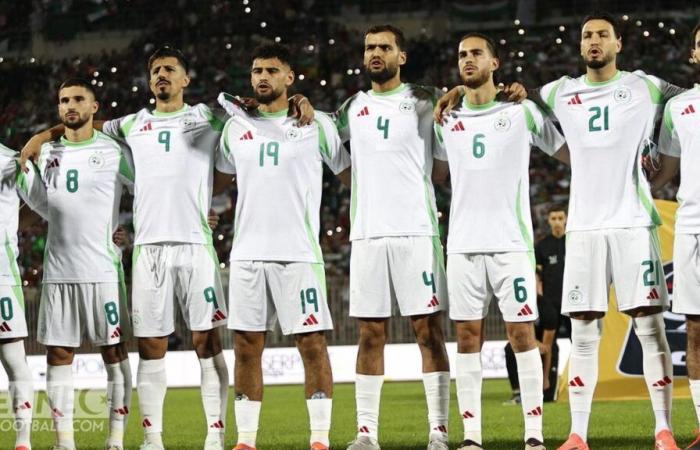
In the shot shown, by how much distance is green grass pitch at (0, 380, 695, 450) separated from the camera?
27.5 ft

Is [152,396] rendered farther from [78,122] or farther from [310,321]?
[78,122]

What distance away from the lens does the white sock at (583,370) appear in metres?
7.01

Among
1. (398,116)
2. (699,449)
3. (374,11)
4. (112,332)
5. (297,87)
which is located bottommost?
(699,449)

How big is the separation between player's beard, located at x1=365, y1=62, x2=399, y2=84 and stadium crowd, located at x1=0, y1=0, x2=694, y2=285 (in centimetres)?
1462

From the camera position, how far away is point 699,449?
673cm

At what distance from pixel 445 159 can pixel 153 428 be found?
102 inches

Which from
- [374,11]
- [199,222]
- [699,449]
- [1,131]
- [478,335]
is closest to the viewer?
[699,449]

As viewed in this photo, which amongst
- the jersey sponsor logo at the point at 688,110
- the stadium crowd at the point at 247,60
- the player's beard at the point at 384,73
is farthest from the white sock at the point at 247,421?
the stadium crowd at the point at 247,60

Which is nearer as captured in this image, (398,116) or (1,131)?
(398,116)

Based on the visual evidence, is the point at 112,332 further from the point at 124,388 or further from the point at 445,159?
the point at 445,159

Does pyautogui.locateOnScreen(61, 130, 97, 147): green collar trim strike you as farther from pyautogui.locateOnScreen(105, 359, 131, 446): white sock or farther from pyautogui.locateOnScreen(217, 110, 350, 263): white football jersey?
pyautogui.locateOnScreen(105, 359, 131, 446): white sock

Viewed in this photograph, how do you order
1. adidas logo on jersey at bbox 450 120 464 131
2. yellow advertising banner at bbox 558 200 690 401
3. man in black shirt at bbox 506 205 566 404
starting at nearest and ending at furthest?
1. adidas logo on jersey at bbox 450 120 464 131
2. yellow advertising banner at bbox 558 200 690 401
3. man in black shirt at bbox 506 205 566 404

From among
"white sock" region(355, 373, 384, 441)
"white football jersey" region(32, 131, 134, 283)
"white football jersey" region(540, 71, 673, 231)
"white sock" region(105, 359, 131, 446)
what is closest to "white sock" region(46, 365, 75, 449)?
"white sock" region(105, 359, 131, 446)

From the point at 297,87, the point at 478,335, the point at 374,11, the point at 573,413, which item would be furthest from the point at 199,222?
the point at 374,11
